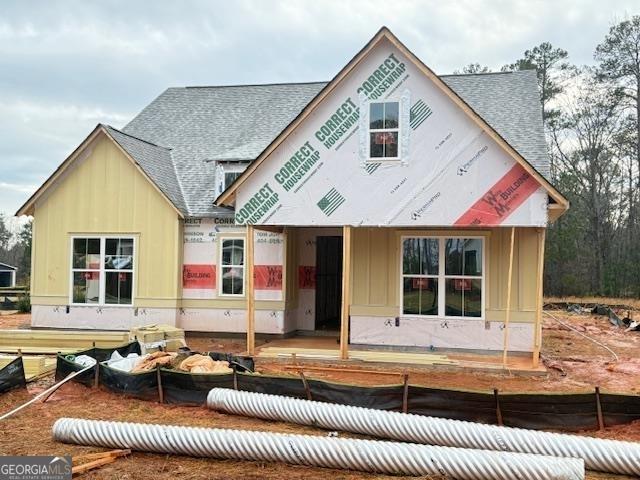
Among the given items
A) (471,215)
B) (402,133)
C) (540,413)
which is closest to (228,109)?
(402,133)

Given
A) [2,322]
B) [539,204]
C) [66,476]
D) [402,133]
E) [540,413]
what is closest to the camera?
[66,476]

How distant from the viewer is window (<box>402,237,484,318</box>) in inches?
551

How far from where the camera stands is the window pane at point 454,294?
1404 centimetres

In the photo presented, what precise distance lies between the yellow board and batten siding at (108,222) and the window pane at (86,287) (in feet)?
0.80

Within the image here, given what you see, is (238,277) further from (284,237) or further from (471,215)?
(471,215)

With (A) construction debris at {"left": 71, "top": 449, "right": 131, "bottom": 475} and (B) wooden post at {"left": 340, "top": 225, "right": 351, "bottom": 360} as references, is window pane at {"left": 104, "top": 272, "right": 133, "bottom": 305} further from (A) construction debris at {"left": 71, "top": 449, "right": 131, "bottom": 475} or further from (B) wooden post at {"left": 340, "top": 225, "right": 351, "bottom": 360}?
(A) construction debris at {"left": 71, "top": 449, "right": 131, "bottom": 475}

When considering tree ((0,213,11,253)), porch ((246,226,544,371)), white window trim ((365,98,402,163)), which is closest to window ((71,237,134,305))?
porch ((246,226,544,371))

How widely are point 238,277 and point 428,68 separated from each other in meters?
7.56

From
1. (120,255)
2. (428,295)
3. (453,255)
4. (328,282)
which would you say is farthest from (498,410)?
(120,255)

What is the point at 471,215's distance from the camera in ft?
40.9

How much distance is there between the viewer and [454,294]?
555 inches

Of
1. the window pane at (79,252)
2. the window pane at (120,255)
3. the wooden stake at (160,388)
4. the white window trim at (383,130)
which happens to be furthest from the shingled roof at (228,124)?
the wooden stake at (160,388)

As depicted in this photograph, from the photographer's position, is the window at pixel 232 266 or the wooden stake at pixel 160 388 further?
the window at pixel 232 266

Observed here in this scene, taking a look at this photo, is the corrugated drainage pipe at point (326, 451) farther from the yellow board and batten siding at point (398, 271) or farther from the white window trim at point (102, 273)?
the white window trim at point (102, 273)
